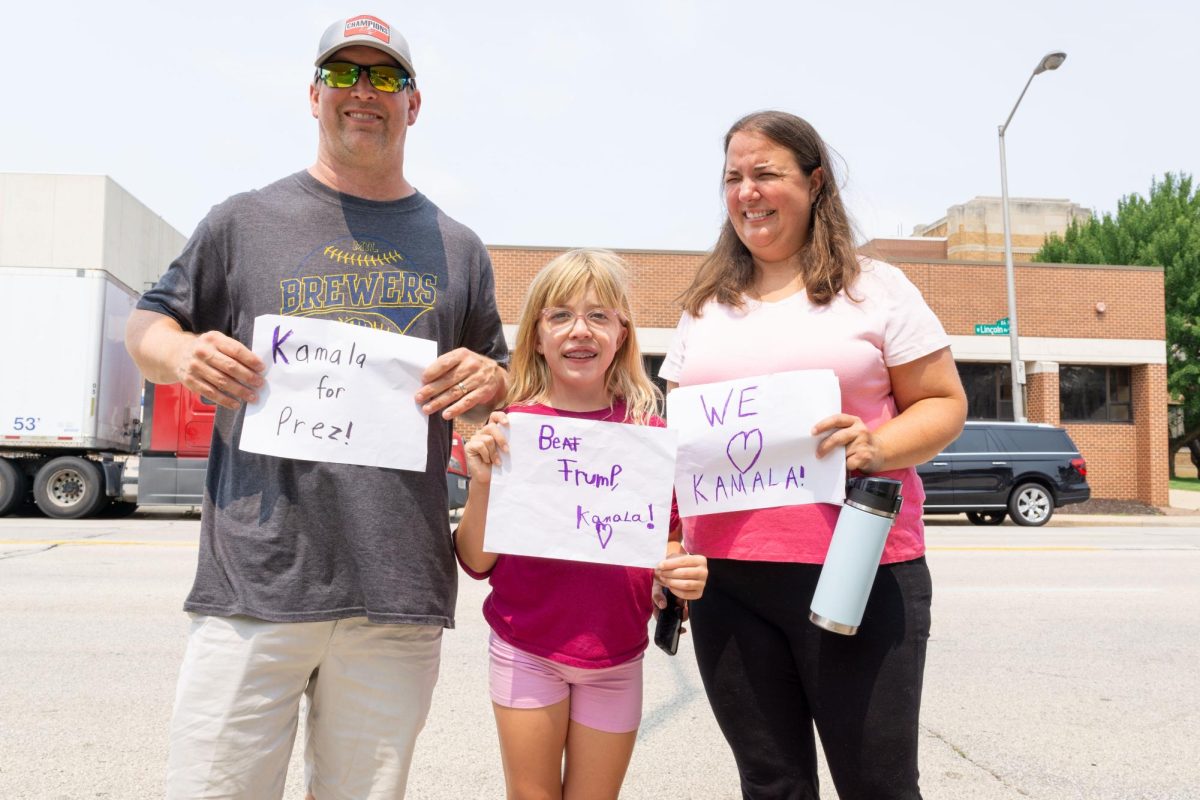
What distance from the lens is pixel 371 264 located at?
7.79 ft

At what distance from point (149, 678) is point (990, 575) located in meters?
8.13

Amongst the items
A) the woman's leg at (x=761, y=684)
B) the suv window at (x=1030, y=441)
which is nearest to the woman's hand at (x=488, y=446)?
the woman's leg at (x=761, y=684)

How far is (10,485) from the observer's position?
14578 millimetres

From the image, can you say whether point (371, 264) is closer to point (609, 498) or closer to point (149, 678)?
point (609, 498)

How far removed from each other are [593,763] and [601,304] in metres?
1.26

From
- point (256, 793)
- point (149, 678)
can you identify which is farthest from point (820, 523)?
point (149, 678)

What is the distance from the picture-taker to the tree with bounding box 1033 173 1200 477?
34.2 meters

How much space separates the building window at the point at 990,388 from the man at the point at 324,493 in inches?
913

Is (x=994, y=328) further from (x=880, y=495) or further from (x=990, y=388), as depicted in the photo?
(x=880, y=495)

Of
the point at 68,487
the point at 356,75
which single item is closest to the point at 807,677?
the point at 356,75

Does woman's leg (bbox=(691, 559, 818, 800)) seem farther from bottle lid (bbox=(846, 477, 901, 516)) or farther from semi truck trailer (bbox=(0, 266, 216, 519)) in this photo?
semi truck trailer (bbox=(0, 266, 216, 519))

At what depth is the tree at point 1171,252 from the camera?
3416cm

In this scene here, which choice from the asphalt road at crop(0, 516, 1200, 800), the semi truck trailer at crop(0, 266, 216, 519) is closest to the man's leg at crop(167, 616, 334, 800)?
the asphalt road at crop(0, 516, 1200, 800)

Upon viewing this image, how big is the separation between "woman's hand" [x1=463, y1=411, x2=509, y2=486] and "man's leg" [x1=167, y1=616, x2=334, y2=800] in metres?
0.57
